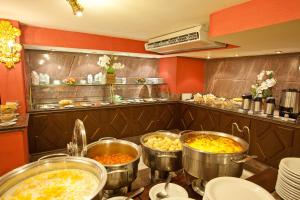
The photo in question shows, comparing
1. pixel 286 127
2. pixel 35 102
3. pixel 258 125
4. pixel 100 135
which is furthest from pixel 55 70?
pixel 286 127

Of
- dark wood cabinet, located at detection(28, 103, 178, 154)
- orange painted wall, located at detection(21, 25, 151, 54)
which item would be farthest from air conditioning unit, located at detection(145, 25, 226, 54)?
dark wood cabinet, located at detection(28, 103, 178, 154)

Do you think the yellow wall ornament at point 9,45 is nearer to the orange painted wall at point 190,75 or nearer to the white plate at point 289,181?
the orange painted wall at point 190,75

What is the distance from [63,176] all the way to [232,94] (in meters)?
4.70

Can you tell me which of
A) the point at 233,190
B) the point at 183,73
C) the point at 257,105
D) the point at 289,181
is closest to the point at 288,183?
the point at 289,181

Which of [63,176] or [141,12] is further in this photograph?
[141,12]

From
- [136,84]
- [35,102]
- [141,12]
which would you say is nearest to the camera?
[141,12]

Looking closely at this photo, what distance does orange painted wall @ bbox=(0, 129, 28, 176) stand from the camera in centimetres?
233

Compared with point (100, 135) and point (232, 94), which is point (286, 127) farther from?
point (100, 135)

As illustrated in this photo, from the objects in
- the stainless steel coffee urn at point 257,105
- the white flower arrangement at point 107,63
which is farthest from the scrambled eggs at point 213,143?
the white flower arrangement at point 107,63

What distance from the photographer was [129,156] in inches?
62.4

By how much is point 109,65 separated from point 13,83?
1955mm

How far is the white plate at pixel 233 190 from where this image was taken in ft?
2.85

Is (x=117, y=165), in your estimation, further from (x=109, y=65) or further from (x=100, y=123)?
(x=109, y=65)

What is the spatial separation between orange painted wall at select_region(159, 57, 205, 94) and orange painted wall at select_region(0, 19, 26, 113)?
352 cm
